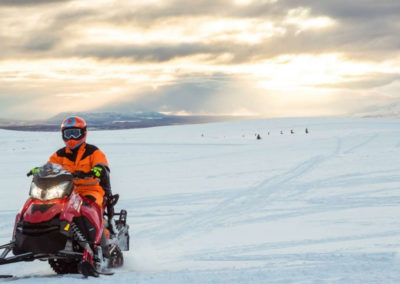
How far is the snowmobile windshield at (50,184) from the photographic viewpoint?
5.28 metres

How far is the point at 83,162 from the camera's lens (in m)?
6.31

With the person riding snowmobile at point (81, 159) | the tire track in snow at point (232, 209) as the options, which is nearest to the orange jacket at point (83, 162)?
the person riding snowmobile at point (81, 159)

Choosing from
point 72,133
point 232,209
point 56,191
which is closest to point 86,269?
point 56,191

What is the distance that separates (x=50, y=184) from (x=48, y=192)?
85mm

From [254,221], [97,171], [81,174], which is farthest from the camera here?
[254,221]

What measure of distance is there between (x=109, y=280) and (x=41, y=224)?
0.90m

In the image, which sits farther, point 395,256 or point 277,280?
point 395,256

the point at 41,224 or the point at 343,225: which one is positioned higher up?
the point at 41,224

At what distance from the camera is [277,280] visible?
4922 mm

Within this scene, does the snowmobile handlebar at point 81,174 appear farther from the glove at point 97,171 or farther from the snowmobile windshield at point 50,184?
the snowmobile windshield at point 50,184

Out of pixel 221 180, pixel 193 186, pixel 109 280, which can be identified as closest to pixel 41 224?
pixel 109 280

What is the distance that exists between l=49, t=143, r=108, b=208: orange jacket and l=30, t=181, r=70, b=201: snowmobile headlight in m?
0.90

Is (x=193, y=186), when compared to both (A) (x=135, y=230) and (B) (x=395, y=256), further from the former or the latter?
(B) (x=395, y=256)

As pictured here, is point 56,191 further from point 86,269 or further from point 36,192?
point 86,269
